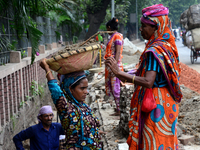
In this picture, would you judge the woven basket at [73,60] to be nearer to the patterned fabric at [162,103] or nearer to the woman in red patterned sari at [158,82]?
the woman in red patterned sari at [158,82]

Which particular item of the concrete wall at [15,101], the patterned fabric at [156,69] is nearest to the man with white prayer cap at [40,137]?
the concrete wall at [15,101]

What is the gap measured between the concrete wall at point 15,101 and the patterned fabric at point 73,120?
2113 millimetres

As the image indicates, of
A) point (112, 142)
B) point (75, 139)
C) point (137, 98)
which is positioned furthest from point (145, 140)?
point (112, 142)

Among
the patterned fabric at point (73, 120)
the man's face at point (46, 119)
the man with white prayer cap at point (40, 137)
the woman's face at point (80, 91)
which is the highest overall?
the woman's face at point (80, 91)

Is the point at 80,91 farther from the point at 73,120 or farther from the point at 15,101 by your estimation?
the point at 15,101

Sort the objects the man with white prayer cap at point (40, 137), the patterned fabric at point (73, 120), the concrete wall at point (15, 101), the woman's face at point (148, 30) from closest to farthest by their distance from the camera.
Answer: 1. the patterned fabric at point (73, 120)
2. the woman's face at point (148, 30)
3. the man with white prayer cap at point (40, 137)
4. the concrete wall at point (15, 101)

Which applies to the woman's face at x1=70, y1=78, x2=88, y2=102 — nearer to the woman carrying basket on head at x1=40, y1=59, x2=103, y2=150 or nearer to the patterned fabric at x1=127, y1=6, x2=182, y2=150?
the woman carrying basket on head at x1=40, y1=59, x2=103, y2=150

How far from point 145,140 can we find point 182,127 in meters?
2.14

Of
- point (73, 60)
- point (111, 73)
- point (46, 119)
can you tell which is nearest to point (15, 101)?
point (46, 119)

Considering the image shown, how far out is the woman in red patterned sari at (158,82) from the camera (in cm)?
234

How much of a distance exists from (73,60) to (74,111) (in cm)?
46

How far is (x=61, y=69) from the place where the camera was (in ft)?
7.07

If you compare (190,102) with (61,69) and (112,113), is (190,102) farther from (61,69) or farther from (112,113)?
(61,69)

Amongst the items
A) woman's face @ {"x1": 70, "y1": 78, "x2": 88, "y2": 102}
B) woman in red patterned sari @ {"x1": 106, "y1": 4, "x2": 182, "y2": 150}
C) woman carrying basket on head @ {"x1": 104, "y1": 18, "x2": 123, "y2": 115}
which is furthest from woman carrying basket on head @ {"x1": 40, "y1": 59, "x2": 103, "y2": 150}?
woman carrying basket on head @ {"x1": 104, "y1": 18, "x2": 123, "y2": 115}
